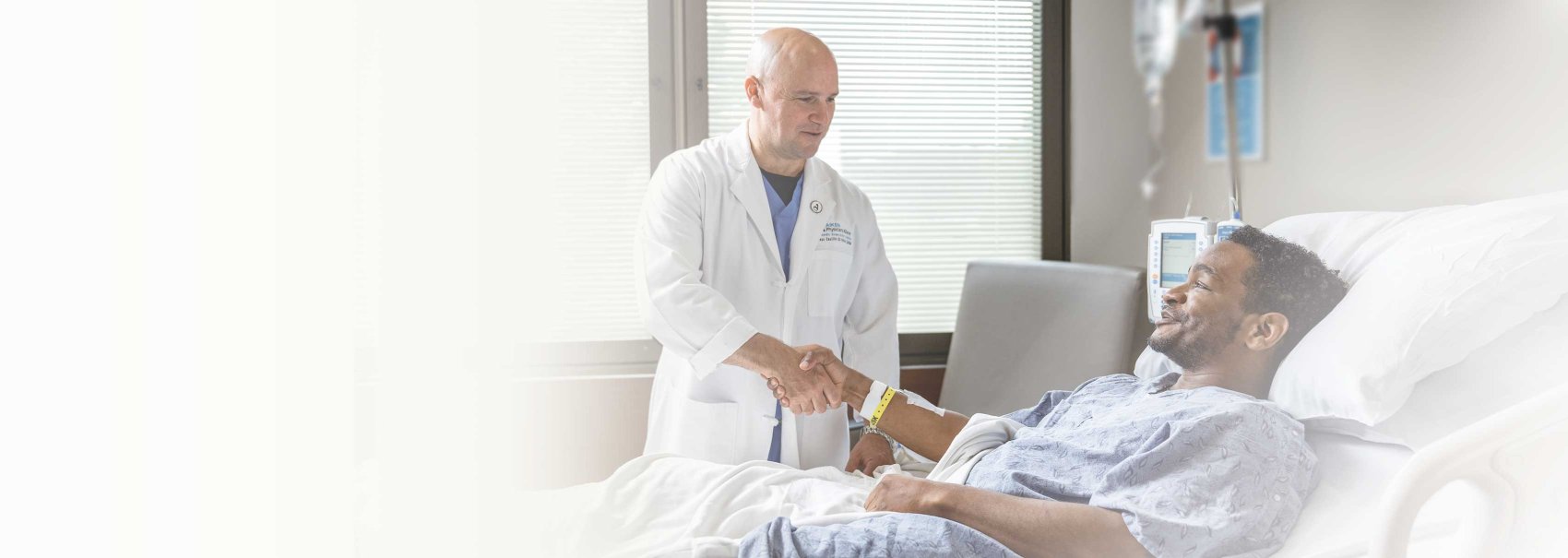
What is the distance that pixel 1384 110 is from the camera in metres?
0.69

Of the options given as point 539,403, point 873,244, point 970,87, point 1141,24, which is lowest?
point 539,403

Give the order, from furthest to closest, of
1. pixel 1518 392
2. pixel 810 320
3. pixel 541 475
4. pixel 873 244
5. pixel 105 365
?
1. pixel 873 244
2. pixel 810 320
3. pixel 541 475
4. pixel 1518 392
5. pixel 105 365

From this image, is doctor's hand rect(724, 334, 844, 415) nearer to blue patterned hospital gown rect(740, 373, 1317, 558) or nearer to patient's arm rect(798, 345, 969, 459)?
patient's arm rect(798, 345, 969, 459)

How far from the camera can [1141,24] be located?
526mm

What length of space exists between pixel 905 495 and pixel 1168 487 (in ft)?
0.72

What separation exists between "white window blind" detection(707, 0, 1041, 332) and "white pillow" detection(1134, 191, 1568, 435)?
2.78ft

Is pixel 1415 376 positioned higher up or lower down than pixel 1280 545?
higher up

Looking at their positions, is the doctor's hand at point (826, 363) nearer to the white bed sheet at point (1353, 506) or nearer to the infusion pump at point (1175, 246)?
the infusion pump at point (1175, 246)

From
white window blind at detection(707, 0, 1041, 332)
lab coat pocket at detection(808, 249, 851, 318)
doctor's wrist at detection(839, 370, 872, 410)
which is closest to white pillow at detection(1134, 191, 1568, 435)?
doctor's wrist at detection(839, 370, 872, 410)

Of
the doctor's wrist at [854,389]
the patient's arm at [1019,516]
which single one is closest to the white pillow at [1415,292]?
the patient's arm at [1019,516]

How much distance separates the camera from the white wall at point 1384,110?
62 centimetres

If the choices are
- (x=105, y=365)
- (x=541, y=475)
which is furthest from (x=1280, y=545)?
(x=105, y=365)

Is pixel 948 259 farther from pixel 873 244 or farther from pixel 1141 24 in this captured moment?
pixel 1141 24

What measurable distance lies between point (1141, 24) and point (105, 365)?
2.18 ft
